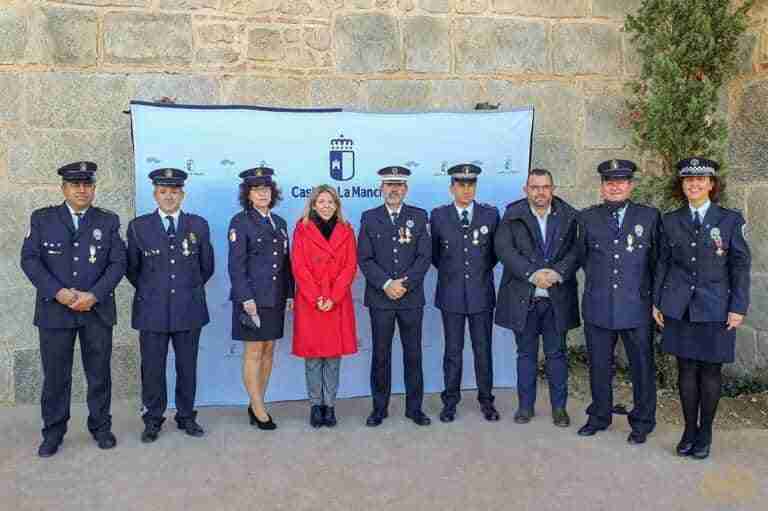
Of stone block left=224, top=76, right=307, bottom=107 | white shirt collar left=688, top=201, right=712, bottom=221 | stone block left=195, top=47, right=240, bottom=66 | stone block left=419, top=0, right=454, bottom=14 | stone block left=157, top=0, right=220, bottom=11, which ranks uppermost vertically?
stone block left=419, top=0, right=454, bottom=14

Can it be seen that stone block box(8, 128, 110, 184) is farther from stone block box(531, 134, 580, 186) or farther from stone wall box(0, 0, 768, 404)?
stone block box(531, 134, 580, 186)

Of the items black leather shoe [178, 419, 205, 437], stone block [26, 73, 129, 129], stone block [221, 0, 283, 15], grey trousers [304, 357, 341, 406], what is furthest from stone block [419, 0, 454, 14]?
black leather shoe [178, 419, 205, 437]

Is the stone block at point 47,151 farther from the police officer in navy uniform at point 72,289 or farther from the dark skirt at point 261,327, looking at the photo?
the dark skirt at point 261,327

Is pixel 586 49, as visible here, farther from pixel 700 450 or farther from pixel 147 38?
pixel 147 38

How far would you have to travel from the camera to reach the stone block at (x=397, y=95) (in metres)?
5.73

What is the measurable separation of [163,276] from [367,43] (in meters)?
2.51

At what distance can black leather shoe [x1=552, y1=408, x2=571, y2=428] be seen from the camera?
4762 millimetres

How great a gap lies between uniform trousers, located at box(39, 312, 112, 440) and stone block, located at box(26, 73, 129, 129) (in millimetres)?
1703

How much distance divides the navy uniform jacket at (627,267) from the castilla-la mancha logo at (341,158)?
6.33ft

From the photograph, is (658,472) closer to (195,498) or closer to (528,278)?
(528,278)

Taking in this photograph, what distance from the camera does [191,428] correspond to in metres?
4.65

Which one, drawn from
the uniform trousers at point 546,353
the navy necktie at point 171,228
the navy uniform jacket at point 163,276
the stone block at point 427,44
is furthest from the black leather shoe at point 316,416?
the stone block at point 427,44

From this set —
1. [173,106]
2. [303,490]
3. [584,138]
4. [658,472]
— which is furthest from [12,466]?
[584,138]

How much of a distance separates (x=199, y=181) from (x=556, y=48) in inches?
124
